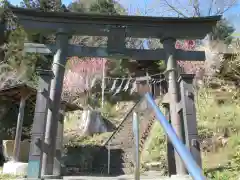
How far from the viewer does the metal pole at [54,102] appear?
5402mm

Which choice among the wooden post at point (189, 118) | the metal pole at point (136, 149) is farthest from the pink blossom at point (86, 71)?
the metal pole at point (136, 149)

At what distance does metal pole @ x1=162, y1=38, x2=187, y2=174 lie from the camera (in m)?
5.38

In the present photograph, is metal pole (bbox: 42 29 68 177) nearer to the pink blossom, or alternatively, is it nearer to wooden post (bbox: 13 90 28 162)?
wooden post (bbox: 13 90 28 162)

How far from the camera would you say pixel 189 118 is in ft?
16.9

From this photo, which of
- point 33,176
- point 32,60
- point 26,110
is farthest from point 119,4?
point 33,176

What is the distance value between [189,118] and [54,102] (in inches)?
121

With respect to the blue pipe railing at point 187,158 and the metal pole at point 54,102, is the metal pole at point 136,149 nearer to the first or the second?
the blue pipe railing at point 187,158

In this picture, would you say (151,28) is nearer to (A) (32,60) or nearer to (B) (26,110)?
(B) (26,110)

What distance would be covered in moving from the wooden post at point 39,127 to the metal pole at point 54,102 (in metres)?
0.50

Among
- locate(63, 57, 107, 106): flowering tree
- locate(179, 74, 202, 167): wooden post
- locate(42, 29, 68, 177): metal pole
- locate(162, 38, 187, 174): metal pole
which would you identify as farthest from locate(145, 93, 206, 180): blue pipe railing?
locate(63, 57, 107, 106): flowering tree

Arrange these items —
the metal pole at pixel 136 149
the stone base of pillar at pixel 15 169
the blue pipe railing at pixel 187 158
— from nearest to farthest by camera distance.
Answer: the blue pipe railing at pixel 187 158 → the metal pole at pixel 136 149 → the stone base of pillar at pixel 15 169

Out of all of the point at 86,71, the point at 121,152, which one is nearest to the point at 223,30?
the point at 86,71

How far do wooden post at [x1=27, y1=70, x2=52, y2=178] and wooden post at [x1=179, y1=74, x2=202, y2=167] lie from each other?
2.91 metres

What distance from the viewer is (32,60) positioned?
65.4 ft
